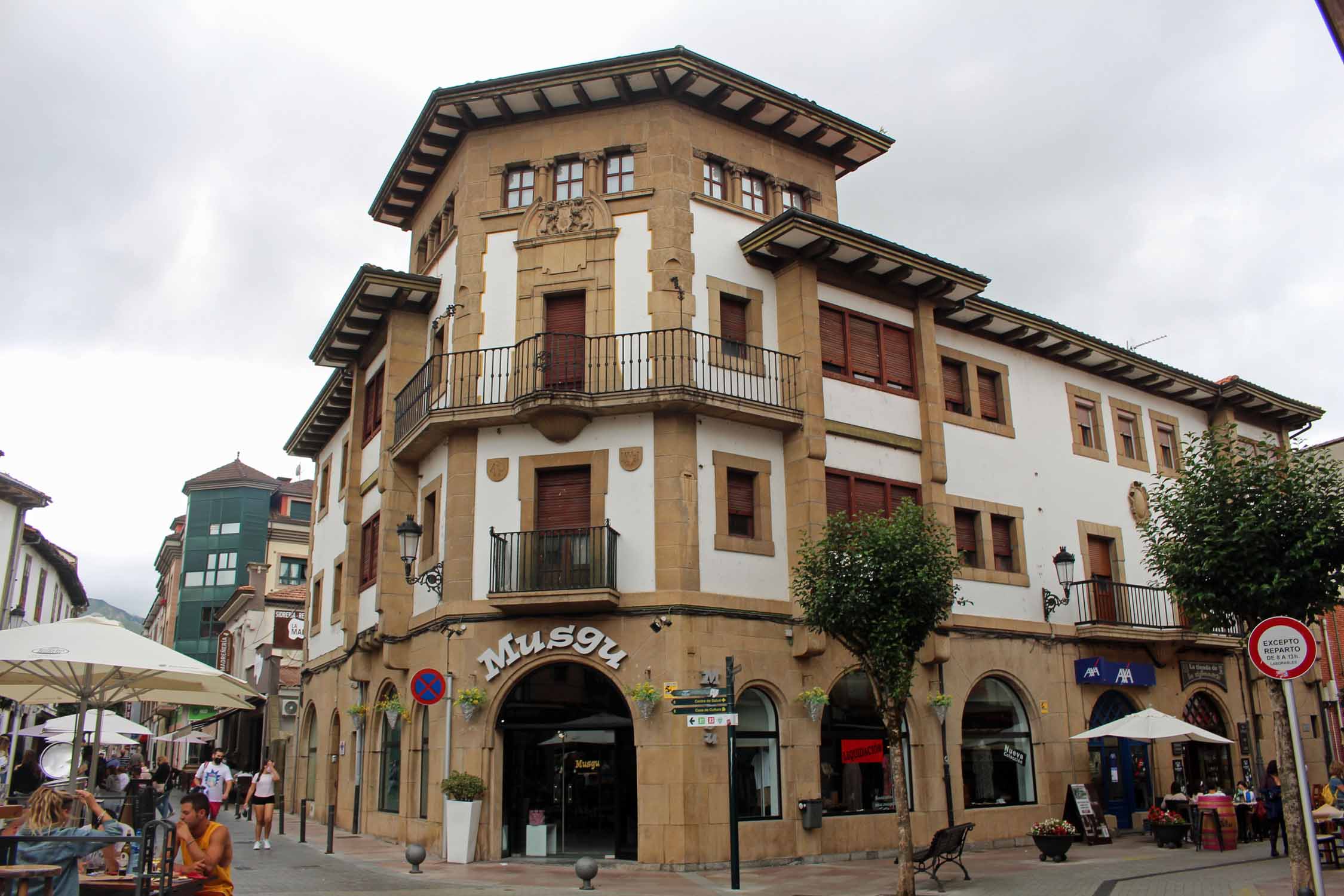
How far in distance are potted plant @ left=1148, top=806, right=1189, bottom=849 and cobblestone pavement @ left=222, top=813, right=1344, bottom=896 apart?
83 cm

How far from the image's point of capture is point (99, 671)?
1309 cm

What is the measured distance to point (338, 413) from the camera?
29047 mm

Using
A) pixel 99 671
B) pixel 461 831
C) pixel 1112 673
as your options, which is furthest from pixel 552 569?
pixel 1112 673

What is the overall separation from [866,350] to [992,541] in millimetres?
5090

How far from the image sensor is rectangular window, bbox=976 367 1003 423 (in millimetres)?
24281

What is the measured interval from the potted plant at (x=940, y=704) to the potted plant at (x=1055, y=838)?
2.73m

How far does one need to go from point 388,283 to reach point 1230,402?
75.9 feet

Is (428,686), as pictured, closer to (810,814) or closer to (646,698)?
(646,698)

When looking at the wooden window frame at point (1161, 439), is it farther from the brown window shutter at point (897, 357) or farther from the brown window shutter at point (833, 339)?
the brown window shutter at point (833, 339)

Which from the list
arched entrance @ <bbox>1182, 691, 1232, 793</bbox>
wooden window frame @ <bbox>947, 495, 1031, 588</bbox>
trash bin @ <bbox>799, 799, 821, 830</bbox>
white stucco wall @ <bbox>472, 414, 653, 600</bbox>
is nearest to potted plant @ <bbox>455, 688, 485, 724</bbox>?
white stucco wall @ <bbox>472, 414, 653, 600</bbox>

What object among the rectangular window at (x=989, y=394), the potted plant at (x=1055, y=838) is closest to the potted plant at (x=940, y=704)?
the potted plant at (x=1055, y=838)

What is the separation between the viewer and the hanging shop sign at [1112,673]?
2367cm

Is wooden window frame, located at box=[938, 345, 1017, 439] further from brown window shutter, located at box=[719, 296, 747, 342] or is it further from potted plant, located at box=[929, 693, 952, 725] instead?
potted plant, located at box=[929, 693, 952, 725]

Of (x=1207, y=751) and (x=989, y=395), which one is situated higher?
(x=989, y=395)
